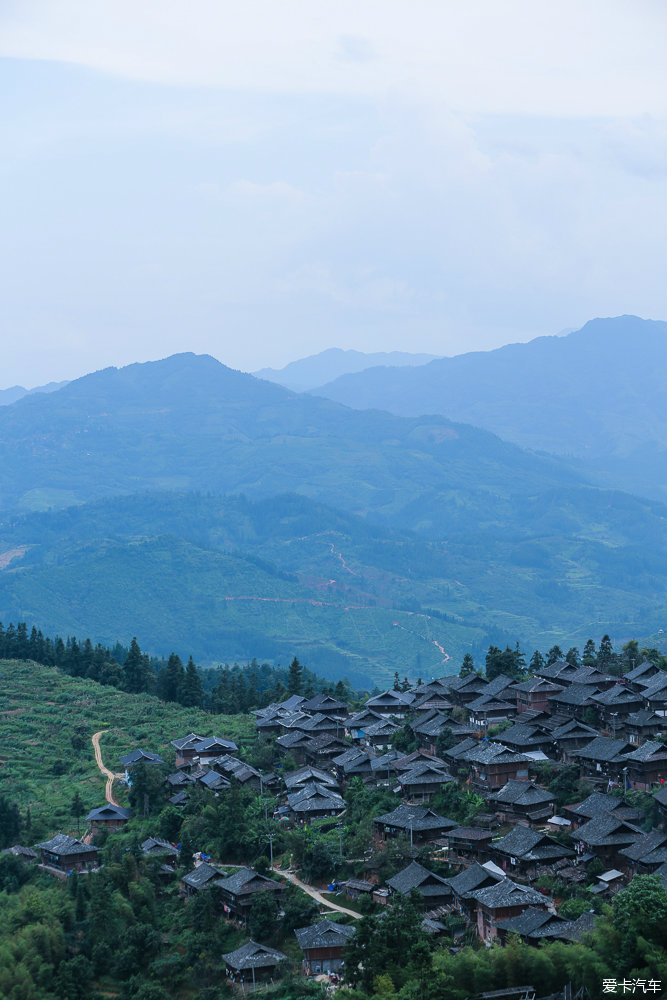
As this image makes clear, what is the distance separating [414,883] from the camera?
37344mm

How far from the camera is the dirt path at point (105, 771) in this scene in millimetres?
54628

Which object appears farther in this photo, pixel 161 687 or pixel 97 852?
pixel 161 687

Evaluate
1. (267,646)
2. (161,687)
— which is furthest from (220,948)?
(267,646)

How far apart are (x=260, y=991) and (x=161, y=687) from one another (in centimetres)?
4129

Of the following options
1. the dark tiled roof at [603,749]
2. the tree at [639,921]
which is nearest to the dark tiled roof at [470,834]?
the dark tiled roof at [603,749]

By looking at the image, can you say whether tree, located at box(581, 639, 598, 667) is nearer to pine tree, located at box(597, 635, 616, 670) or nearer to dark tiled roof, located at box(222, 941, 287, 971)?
pine tree, located at box(597, 635, 616, 670)

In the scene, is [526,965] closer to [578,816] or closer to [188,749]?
[578,816]

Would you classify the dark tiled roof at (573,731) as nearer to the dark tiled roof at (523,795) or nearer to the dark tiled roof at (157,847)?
the dark tiled roof at (523,795)

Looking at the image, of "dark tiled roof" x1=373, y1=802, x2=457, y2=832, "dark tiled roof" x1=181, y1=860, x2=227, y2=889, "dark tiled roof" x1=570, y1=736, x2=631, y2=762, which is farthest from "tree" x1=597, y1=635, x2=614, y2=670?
"dark tiled roof" x1=181, y1=860, x2=227, y2=889

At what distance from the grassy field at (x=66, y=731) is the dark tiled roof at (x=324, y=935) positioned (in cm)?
1791

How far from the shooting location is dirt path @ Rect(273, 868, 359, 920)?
38562 millimetres

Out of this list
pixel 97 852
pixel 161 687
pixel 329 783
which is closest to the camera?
pixel 97 852

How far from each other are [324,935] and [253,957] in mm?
2533

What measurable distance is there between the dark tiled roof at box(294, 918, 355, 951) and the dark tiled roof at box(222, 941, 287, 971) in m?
0.99
